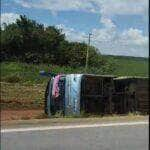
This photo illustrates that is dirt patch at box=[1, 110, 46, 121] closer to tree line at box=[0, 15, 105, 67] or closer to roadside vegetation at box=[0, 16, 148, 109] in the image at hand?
roadside vegetation at box=[0, 16, 148, 109]

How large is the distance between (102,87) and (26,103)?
11.0 metres

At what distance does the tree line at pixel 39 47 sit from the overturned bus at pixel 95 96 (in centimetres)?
4756

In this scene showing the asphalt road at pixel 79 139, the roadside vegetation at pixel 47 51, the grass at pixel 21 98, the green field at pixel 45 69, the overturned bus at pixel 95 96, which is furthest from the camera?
the roadside vegetation at pixel 47 51

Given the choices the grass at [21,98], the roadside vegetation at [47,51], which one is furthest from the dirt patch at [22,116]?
the roadside vegetation at [47,51]

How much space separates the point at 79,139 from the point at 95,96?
25.4 ft

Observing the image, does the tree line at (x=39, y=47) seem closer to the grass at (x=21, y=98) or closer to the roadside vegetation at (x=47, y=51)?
the roadside vegetation at (x=47, y=51)

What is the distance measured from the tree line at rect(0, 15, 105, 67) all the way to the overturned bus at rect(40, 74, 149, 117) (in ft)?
156

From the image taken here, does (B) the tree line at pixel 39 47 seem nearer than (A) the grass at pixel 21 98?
No

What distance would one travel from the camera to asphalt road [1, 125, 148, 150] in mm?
9164

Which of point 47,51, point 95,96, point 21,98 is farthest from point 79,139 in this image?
point 47,51

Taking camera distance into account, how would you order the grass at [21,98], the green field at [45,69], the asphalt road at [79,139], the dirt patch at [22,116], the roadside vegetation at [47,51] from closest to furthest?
the asphalt road at [79,139] < the dirt patch at [22,116] < the grass at [21,98] < the green field at [45,69] < the roadside vegetation at [47,51]

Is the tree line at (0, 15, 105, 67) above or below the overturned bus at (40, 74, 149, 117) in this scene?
above

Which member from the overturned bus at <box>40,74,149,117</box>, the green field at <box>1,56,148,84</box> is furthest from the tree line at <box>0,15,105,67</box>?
the overturned bus at <box>40,74,149,117</box>

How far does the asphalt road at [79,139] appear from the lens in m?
9.16
